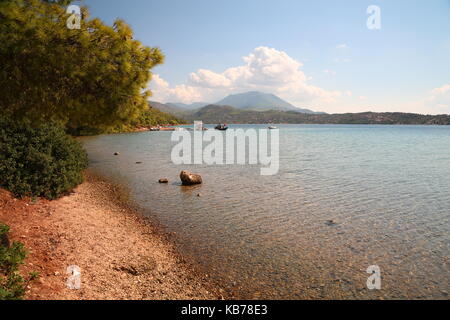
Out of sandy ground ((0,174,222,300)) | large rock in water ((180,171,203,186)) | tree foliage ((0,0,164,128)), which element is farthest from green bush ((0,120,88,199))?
large rock in water ((180,171,203,186))

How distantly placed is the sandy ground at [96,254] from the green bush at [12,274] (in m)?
0.25

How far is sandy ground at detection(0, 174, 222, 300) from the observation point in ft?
25.5

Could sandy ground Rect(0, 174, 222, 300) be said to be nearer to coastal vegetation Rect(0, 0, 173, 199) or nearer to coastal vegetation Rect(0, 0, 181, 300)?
coastal vegetation Rect(0, 0, 181, 300)

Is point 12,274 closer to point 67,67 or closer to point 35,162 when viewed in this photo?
point 67,67

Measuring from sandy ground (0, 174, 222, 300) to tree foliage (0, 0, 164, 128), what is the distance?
4556mm

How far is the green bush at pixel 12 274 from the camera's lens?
6.18 meters

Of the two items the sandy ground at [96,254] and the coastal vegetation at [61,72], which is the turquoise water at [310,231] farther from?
the coastal vegetation at [61,72]

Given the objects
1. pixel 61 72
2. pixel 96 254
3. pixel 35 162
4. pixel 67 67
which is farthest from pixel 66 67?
pixel 35 162

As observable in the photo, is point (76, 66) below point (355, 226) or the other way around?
the other way around

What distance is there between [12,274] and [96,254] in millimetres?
3010
